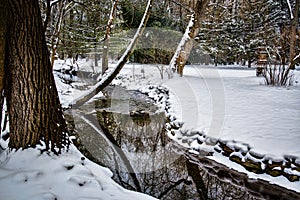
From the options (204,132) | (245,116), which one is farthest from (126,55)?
(245,116)

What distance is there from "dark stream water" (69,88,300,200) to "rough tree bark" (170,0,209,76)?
2956 mm

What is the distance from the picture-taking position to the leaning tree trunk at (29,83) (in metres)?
2.52

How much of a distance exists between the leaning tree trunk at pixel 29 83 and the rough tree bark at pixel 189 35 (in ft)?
25.1

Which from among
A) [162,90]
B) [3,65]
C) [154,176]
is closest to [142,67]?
[162,90]

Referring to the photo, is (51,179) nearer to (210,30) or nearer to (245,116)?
(245,116)

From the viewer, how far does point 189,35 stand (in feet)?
32.7

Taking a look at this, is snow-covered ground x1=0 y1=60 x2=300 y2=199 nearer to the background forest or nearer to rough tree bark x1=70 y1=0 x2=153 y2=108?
rough tree bark x1=70 y1=0 x2=153 y2=108

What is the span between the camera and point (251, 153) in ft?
13.9

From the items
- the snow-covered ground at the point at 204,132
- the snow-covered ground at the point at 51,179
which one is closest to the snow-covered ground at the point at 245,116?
the snow-covered ground at the point at 204,132

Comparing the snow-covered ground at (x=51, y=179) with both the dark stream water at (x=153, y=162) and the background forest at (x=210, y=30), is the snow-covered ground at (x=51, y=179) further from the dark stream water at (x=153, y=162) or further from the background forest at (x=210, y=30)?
the background forest at (x=210, y=30)

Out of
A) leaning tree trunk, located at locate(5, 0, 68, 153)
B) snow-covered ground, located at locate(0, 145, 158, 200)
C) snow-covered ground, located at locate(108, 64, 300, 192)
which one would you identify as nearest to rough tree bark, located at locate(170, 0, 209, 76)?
snow-covered ground, located at locate(108, 64, 300, 192)

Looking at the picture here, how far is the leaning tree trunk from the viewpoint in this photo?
2.52 metres

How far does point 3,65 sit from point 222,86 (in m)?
7.25

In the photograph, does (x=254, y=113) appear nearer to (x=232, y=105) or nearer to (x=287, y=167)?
(x=232, y=105)
